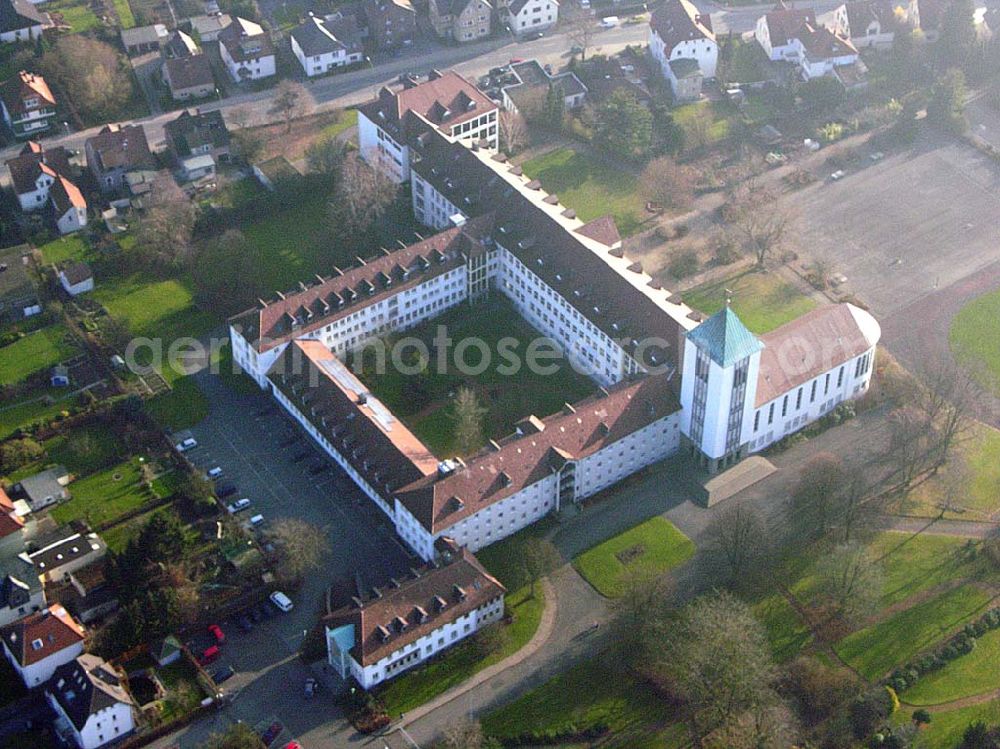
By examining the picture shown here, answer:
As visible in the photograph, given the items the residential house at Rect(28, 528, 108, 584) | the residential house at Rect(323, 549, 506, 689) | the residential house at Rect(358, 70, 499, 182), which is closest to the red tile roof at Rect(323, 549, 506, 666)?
the residential house at Rect(323, 549, 506, 689)

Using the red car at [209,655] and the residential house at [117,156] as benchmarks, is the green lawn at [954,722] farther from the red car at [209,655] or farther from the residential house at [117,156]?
the residential house at [117,156]

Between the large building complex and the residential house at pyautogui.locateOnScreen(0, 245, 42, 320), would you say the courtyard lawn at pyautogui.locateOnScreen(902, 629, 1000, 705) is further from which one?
the residential house at pyautogui.locateOnScreen(0, 245, 42, 320)

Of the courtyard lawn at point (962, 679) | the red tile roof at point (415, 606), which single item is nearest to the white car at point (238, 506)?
the red tile roof at point (415, 606)

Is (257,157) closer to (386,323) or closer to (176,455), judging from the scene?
(386,323)

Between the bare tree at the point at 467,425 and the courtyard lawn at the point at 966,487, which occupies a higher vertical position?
the bare tree at the point at 467,425

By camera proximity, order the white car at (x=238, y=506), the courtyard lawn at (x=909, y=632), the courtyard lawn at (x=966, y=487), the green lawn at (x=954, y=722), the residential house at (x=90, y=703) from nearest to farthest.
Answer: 1. the residential house at (x=90, y=703)
2. the green lawn at (x=954, y=722)
3. the courtyard lawn at (x=909, y=632)
4. the white car at (x=238, y=506)
5. the courtyard lawn at (x=966, y=487)

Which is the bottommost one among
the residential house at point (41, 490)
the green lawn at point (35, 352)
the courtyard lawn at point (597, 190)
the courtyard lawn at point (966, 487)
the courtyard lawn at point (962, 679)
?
the courtyard lawn at point (962, 679)

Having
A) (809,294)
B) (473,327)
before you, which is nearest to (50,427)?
(473,327)
